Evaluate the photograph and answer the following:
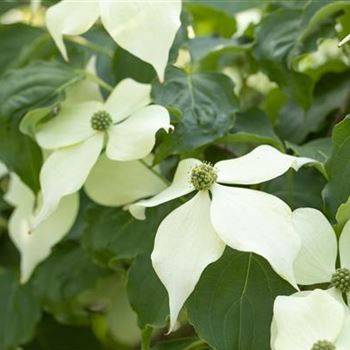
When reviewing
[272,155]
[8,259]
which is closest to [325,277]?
[272,155]

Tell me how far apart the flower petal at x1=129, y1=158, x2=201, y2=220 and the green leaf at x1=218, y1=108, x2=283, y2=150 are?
0.05m

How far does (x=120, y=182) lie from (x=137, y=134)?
0.25 feet

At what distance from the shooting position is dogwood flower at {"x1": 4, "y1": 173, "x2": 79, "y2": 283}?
796mm

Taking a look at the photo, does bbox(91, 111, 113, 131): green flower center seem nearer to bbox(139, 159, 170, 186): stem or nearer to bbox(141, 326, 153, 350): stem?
bbox(139, 159, 170, 186): stem

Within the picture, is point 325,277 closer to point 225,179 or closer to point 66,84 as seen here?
point 225,179

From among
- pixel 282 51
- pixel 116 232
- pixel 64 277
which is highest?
pixel 282 51

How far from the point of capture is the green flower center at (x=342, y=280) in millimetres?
577

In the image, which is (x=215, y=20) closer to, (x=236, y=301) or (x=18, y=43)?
(x=18, y=43)

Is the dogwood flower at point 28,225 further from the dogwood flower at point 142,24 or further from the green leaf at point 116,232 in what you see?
the dogwood flower at point 142,24

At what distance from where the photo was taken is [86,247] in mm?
761

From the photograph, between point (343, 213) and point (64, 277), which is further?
point (64, 277)

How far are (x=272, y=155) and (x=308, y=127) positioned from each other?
22cm

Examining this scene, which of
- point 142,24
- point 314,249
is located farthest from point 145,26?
point 314,249

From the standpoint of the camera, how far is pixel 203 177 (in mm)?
613
